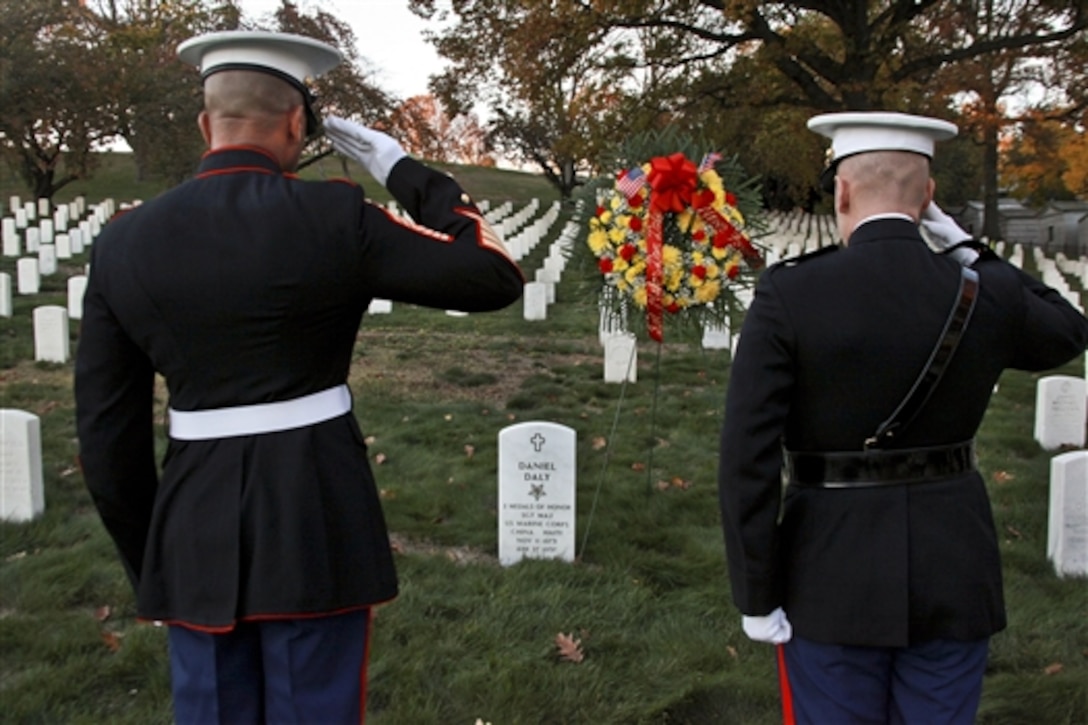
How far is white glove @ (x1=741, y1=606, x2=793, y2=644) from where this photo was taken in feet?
7.95

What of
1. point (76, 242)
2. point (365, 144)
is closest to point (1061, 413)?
point (365, 144)

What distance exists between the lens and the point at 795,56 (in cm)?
1925

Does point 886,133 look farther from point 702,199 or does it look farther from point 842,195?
point 702,199

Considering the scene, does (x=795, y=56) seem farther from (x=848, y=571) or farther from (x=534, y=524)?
(x=848, y=571)

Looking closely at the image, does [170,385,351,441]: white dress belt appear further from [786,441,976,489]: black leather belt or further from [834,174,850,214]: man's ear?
[834,174,850,214]: man's ear

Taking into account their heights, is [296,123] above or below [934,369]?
above

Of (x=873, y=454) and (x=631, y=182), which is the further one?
(x=631, y=182)

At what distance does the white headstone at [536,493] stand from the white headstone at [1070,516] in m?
2.55

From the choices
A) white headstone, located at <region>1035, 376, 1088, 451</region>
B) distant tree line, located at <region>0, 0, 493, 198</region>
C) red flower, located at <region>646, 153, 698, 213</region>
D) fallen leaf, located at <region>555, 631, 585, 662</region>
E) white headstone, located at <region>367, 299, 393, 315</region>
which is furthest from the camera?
distant tree line, located at <region>0, 0, 493, 198</region>

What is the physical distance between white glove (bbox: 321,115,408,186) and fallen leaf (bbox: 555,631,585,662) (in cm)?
251

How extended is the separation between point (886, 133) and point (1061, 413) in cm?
656

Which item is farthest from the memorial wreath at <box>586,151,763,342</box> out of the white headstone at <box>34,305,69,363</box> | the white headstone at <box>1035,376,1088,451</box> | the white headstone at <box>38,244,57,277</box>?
the white headstone at <box>38,244,57,277</box>

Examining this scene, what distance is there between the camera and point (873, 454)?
238 cm

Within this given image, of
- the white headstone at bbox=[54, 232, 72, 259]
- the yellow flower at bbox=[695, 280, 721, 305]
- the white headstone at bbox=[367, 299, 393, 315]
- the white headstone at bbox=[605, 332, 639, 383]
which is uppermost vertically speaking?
the white headstone at bbox=[54, 232, 72, 259]
